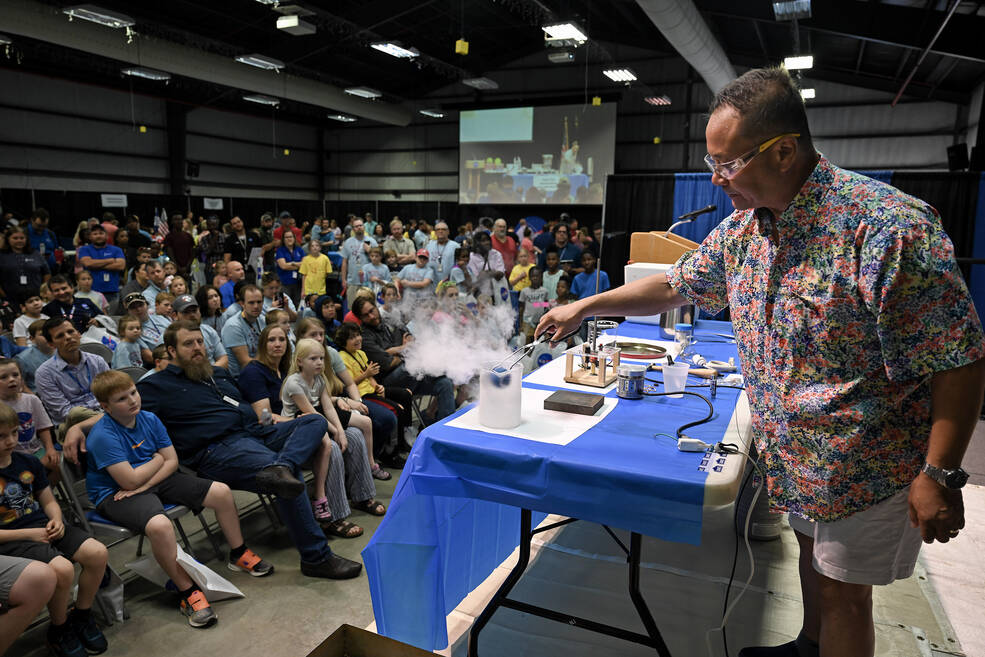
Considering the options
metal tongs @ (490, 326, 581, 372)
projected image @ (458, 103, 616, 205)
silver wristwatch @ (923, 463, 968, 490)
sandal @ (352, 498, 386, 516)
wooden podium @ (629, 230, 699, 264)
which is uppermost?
projected image @ (458, 103, 616, 205)

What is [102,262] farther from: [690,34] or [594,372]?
[690,34]

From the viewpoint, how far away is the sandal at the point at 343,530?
3.51m

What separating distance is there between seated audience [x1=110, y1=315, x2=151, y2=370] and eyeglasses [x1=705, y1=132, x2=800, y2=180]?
466cm

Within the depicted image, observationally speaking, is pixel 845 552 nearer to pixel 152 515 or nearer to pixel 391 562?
pixel 391 562

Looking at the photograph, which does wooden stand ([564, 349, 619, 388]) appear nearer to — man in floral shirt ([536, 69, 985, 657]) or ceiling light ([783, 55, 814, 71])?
man in floral shirt ([536, 69, 985, 657])

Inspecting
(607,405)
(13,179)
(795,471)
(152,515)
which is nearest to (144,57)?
(13,179)

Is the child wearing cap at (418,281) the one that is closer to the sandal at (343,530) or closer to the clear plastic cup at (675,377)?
the sandal at (343,530)

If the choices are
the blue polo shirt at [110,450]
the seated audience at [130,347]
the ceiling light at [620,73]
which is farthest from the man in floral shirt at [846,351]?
the ceiling light at [620,73]

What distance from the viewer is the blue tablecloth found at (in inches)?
65.3

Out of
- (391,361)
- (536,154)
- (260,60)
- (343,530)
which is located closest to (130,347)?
(391,361)

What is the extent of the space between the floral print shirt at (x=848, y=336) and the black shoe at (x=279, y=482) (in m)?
2.27

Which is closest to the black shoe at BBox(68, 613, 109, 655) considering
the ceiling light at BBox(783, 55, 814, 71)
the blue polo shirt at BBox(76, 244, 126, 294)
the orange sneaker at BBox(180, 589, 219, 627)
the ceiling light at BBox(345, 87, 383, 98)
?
the orange sneaker at BBox(180, 589, 219, 627)

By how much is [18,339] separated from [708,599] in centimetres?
560

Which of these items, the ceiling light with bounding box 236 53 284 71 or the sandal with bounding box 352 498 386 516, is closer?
the sandal with bounding box 352 498 386 516
